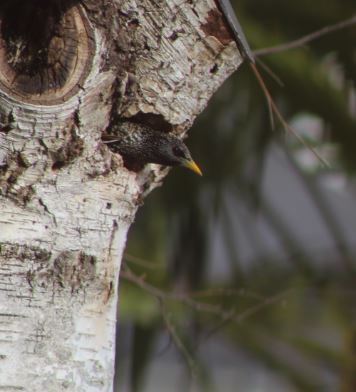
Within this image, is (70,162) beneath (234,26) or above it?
beneath

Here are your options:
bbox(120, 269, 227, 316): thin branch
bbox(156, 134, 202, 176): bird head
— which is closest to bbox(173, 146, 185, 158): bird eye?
bbox(156, 134, 202, 176): bird head

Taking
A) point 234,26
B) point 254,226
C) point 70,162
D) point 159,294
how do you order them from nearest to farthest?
point 70,162, point 234,26, point 159,294, point 254,226

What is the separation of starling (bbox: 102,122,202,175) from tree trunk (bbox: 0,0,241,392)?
20mm

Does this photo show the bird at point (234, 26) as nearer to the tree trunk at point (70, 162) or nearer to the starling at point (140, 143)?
the tree trunk at point (70, 162)

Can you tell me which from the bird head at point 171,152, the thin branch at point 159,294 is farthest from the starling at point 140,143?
the thin branch at point 159,294

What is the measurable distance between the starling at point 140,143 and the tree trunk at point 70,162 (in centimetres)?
2

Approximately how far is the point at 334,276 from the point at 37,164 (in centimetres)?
326

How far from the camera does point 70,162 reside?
162 centimetres

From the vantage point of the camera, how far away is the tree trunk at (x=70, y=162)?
1566mm

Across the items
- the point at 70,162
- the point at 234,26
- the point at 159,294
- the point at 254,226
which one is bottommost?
the point at 159,294

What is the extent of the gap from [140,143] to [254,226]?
10.0ft

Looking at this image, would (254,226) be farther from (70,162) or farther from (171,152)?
(70,162)

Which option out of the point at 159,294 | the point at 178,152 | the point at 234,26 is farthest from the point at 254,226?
the point at 234,26

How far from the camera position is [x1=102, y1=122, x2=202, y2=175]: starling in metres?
1.69
